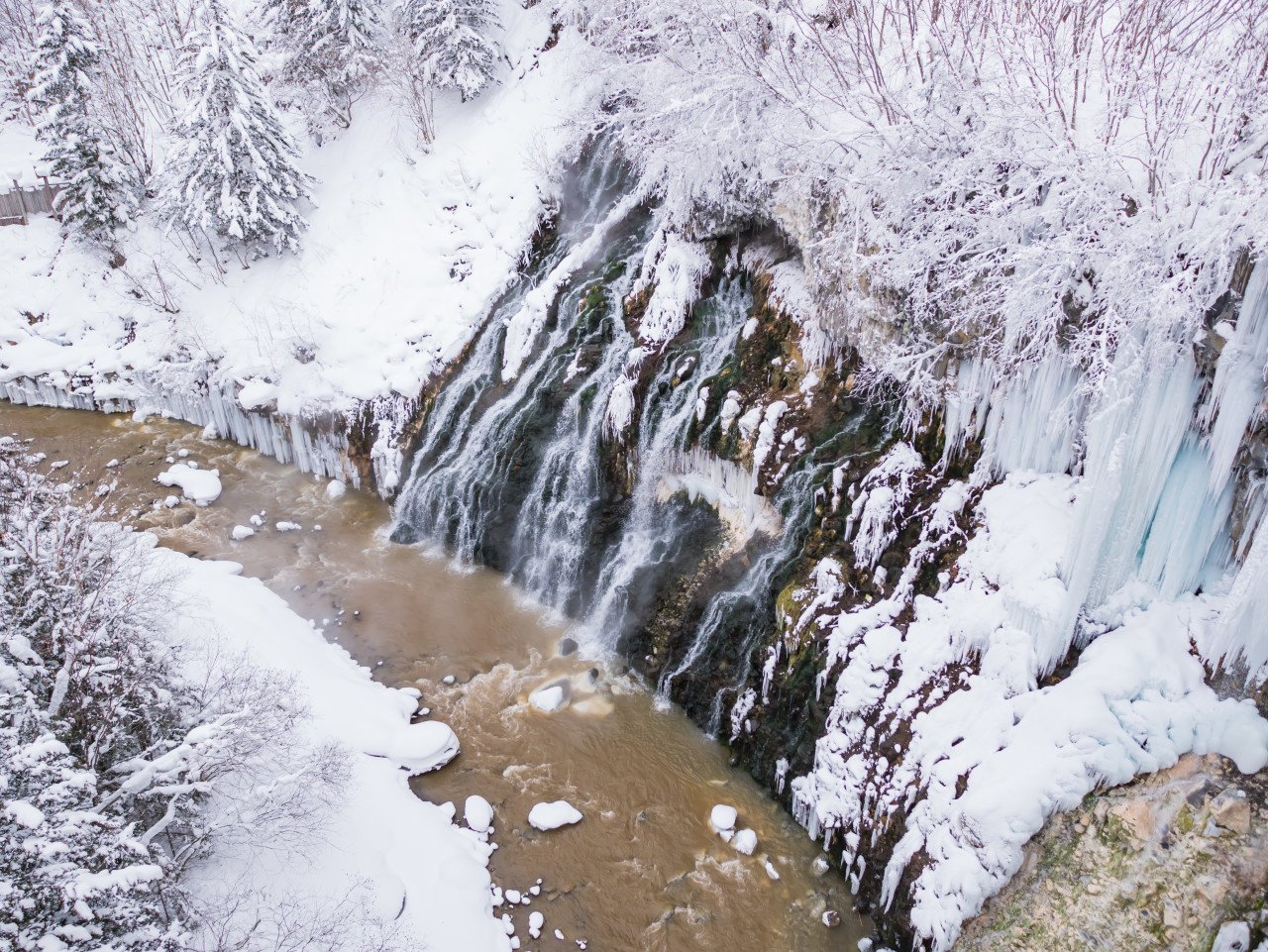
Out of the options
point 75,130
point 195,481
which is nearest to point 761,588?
point 195,481

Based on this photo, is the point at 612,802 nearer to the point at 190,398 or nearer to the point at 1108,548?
the point at 1108,548

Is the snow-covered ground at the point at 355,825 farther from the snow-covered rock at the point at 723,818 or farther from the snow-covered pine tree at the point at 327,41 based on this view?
the snow-covered pine tree at the point at 327,41

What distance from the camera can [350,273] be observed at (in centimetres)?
1486

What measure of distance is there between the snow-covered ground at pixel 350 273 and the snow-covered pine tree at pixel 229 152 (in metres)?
1.06

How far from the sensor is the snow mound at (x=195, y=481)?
13.0 meters

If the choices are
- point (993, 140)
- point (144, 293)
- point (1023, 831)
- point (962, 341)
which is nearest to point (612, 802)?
point (1023, 831)

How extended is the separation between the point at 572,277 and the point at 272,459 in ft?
22.8

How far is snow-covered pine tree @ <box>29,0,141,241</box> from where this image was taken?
15.3m

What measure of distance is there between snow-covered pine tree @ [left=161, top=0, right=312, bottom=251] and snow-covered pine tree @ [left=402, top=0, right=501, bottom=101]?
3.41 metres

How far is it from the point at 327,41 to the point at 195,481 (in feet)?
33.7

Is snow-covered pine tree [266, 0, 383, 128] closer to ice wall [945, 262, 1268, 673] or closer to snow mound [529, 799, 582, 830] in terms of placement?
snow mound [529, 799, 582, 830]

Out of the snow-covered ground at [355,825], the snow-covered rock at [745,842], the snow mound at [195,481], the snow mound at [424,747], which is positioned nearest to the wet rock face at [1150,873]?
the snow-covered rock at [745,842]

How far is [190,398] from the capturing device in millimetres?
14906

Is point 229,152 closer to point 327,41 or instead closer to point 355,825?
point 327,41
